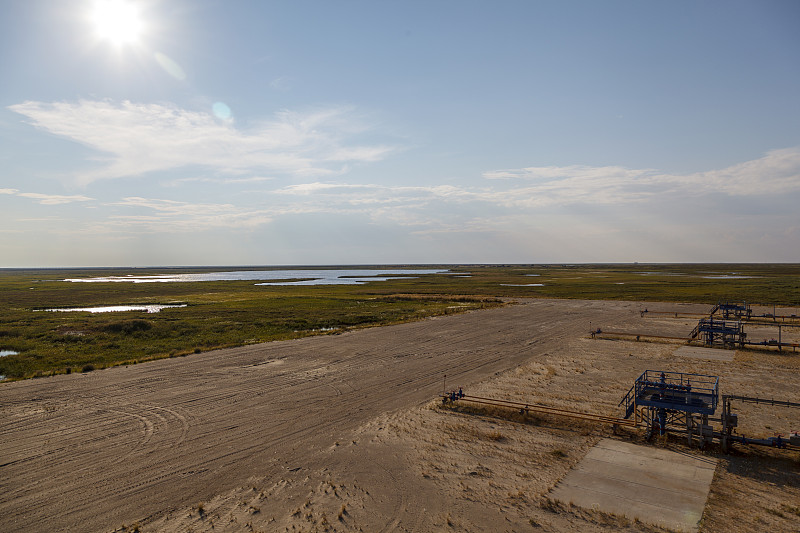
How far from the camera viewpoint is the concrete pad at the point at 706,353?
3068 cm

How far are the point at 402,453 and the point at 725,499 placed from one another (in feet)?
30.1

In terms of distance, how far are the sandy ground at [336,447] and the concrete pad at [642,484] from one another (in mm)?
401

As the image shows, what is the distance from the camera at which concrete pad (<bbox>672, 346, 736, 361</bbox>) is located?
3068 cm

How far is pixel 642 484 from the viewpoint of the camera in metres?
12.7

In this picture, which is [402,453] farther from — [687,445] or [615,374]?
[615,374]

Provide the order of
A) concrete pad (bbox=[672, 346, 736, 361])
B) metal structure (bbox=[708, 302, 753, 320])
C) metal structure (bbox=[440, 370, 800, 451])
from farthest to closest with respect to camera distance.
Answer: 1. metal structure (bbox=[708, 302, 753, 320])
2. concrete pad (bbox=[672, 346, 736, 361])
3. metal structure (bbox=[440, 370, 800, 451])

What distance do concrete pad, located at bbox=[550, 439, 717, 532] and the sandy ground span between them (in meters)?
0.40

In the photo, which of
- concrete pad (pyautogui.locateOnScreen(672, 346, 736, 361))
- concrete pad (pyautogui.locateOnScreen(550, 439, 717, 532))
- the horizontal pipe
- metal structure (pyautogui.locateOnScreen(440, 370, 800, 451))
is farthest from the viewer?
concrete pad (pyautogui.locateOnScreen(672, 346, 736, 361))

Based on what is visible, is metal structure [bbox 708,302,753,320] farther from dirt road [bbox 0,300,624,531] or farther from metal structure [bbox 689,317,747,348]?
dirt road [bbox 0,300,624,531]

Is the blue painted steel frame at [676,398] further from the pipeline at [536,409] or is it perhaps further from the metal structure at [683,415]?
the pipeline at [536,409]

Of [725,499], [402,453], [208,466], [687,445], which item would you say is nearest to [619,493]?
[725,499]

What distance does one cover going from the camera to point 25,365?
29.2 metres

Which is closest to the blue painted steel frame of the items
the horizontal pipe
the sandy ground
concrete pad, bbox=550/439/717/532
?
the horizontal pipe

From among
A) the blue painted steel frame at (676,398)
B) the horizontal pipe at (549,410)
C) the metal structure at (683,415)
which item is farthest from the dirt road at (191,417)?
the blue painted steel frame at (676,398)
